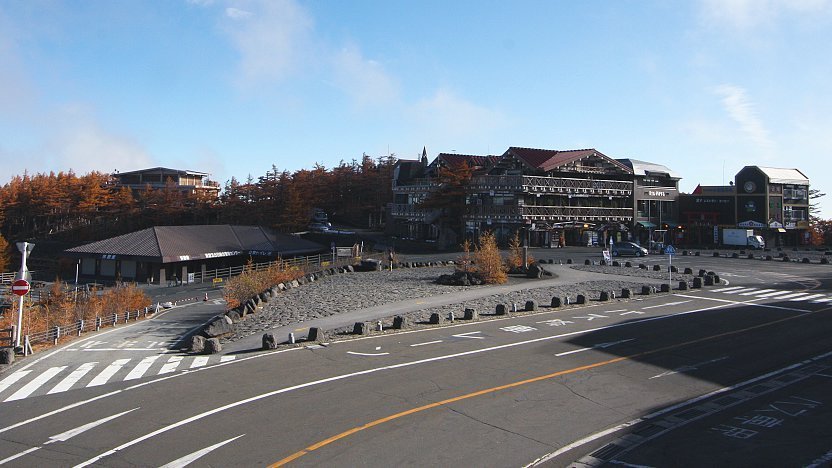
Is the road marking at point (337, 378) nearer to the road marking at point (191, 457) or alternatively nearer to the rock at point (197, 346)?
the road marking at point (191, 457)

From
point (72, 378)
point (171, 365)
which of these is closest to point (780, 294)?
point (171, 365)

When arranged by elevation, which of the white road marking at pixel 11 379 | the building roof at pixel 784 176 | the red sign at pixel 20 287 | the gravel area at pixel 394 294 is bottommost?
the white road marking at pixel 11 379

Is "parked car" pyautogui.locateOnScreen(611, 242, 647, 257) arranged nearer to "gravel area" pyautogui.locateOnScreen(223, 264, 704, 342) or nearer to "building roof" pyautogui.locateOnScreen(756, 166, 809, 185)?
"gravel area" pyautogui.locateOnScreen(223, 264, 704, 342)

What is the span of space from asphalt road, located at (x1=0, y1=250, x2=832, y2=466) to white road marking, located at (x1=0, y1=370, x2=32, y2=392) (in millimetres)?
1972

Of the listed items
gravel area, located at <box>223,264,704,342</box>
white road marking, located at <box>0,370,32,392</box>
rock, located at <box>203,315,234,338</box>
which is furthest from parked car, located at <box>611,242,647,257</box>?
white road marking, located at <box>0,370,32,392</box>

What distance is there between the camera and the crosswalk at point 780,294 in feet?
106

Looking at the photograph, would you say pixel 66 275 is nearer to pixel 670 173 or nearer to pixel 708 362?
pixel 708 362

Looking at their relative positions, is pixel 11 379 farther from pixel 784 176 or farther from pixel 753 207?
pixel 784 176

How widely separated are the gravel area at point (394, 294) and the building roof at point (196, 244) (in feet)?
64.8

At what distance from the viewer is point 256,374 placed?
54.5ft

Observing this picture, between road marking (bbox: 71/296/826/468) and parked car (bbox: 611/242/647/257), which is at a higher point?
parked car (bbox: 611/242/647/257)

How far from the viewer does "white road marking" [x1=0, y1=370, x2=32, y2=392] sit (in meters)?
15.8

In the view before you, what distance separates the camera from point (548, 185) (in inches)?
2813

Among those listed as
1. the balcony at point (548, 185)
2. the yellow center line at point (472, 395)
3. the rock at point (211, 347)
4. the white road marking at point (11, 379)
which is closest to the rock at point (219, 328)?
the rock at point (211, 347)
